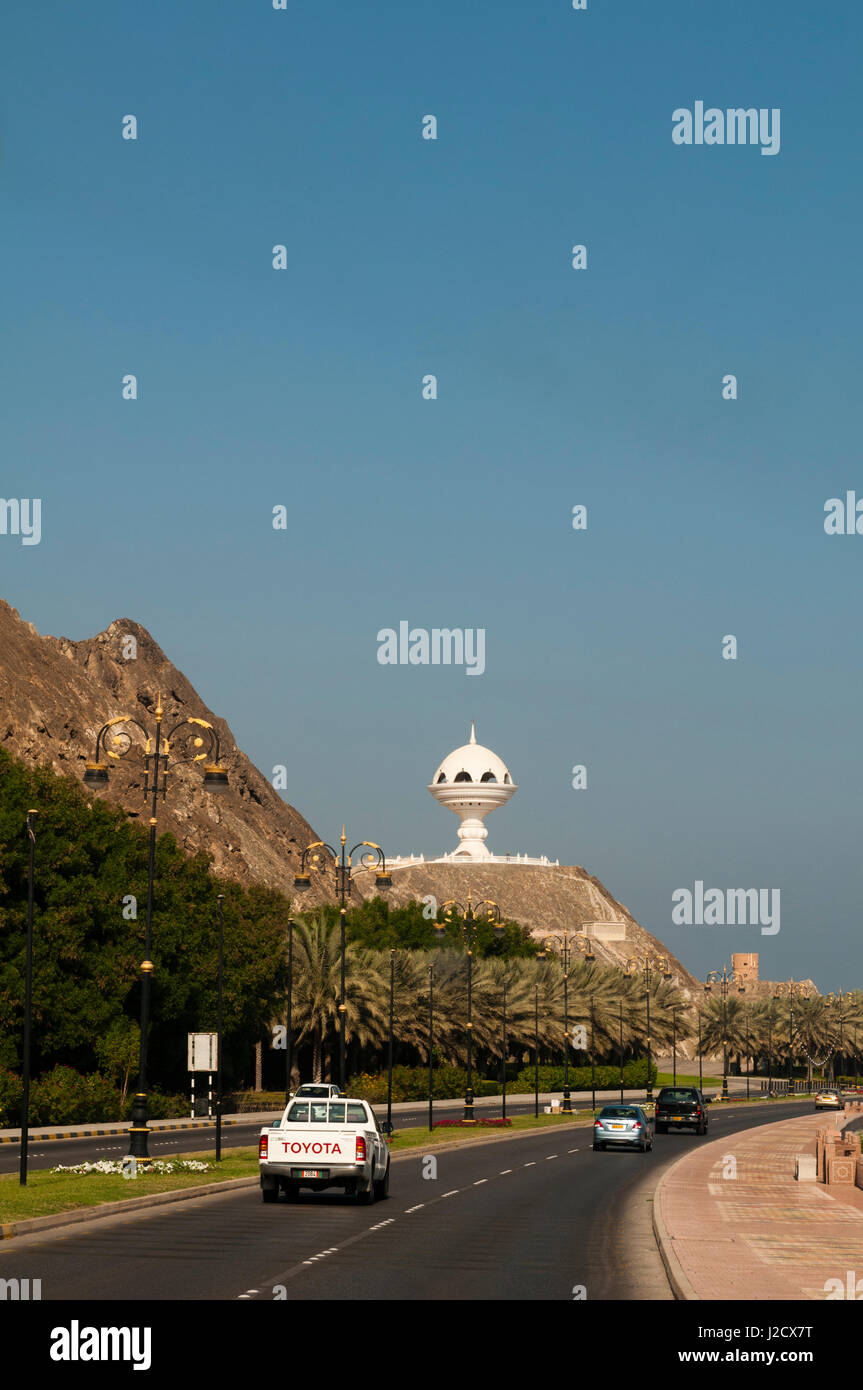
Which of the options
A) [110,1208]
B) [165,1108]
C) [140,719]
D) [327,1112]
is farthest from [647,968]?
[110,1208]

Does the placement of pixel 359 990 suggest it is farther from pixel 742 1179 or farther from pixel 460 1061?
pixel 742 1179

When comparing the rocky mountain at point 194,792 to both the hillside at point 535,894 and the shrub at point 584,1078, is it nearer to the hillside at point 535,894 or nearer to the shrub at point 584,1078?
the hillside at point 535,894

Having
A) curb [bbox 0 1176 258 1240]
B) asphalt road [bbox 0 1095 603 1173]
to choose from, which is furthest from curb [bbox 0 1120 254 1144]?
curb [bbox 0 1176 258 1240]

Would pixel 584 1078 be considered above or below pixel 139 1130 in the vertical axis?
below

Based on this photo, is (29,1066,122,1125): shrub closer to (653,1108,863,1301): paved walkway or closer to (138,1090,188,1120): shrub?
(138,1090,188,1120): shrub

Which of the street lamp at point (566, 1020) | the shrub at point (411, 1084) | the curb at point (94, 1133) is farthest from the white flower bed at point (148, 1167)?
the street lamp at point (566, 1020)

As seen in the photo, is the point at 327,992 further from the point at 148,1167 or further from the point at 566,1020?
the point at 148,1167
